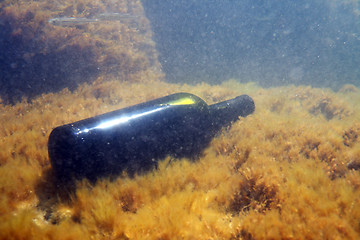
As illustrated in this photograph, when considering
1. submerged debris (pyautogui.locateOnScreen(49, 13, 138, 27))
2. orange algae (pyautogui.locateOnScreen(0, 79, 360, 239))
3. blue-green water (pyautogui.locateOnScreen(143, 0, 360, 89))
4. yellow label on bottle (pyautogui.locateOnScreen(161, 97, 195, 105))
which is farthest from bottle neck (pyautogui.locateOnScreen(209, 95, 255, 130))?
blue-green water (pyautogui.locateOnScreen(143, 0, 360, 89))

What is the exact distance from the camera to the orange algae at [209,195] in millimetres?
1599

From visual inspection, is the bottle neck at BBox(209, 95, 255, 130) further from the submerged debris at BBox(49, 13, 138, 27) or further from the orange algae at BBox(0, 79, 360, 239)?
the submerged debris at BBox(49, 13, 138, 27)

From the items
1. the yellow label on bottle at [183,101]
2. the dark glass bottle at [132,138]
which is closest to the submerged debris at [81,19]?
the dark glass bottle at [132,138]

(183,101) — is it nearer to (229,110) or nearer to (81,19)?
(229,110)

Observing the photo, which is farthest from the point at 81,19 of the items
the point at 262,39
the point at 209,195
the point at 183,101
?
the point at 262,39

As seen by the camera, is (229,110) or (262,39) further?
(262,39)

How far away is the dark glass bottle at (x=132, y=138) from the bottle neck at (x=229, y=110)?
19 centimetres

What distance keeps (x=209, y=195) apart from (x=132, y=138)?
1.21m

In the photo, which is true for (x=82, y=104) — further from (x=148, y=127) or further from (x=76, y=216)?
(x=76, y=216)

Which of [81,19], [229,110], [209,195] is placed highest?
[81,19]

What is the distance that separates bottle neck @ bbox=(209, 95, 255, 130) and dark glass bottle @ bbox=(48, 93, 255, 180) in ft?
0.61

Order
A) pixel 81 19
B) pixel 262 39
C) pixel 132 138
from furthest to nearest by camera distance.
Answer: pixel 262 39, pixel 81 19, pixel 132 138

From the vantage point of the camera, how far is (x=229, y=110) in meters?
3.72

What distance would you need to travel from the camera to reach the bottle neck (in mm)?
3542
